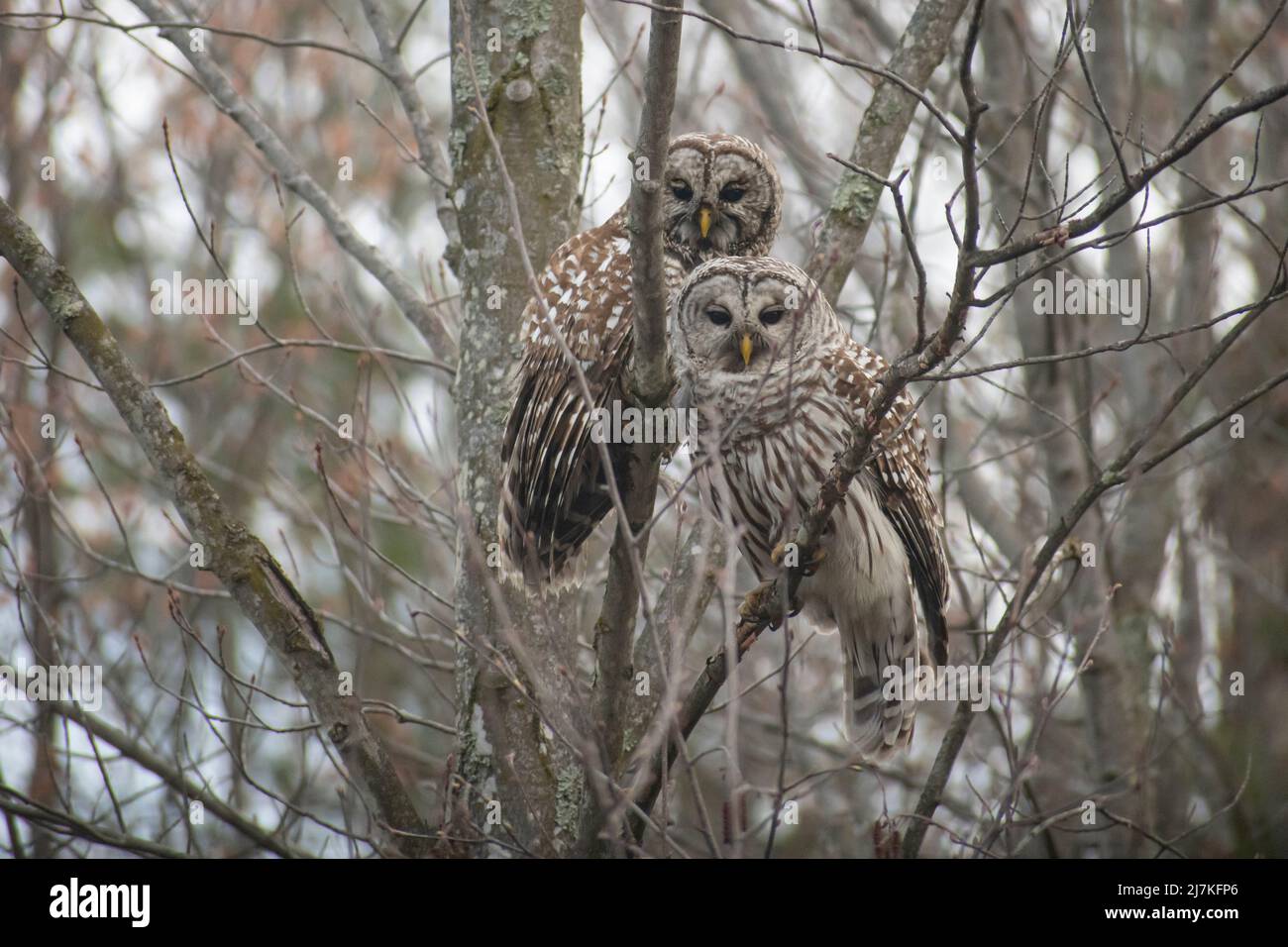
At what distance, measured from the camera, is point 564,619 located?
568cm

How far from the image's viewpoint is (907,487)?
17.8 feet

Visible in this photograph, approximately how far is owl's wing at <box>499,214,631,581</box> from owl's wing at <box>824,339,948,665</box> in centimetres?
90

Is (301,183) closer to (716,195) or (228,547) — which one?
(716,195)

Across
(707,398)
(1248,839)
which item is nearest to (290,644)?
(707,398)

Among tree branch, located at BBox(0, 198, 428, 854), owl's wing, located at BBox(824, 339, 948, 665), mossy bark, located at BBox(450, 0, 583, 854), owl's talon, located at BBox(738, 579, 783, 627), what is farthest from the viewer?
mossy bark, located at BBox(450, 0, 583, 854)

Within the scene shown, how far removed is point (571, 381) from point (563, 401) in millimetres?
90

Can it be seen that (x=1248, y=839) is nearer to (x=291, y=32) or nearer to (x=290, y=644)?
(x=290, y=644)

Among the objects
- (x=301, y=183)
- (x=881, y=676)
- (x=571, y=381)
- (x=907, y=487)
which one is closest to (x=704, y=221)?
(x=571, y=381)

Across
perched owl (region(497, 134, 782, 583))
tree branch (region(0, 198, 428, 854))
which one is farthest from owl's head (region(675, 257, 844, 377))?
tree branch (region(0, 198, 428, 854))

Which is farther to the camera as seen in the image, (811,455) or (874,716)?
(874,716)

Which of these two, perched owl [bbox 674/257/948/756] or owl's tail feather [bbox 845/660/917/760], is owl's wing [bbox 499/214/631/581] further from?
owl's tail feather [bbox 845/660/917/760]

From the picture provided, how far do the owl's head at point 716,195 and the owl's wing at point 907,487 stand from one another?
879mm

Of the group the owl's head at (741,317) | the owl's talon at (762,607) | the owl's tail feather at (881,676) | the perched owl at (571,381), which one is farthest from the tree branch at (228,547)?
the owl's tail feather at (881,676)

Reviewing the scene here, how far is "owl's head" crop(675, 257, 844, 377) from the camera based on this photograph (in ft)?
16.8
